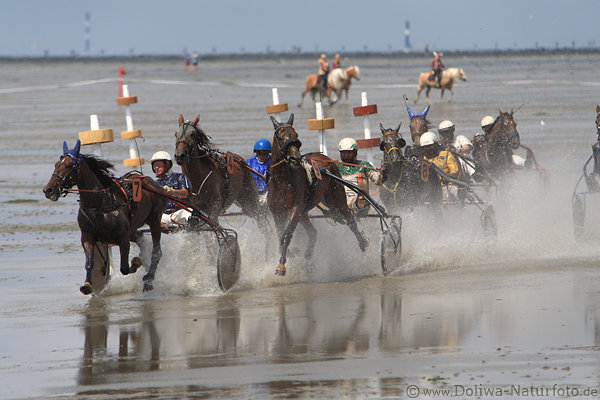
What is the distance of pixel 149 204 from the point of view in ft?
38.0

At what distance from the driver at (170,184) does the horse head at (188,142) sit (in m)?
0.24

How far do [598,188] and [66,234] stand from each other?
27.6 feet

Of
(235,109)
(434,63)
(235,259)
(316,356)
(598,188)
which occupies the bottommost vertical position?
(316,356)

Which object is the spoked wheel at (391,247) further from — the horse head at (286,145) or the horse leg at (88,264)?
the horse leg at (88,264)

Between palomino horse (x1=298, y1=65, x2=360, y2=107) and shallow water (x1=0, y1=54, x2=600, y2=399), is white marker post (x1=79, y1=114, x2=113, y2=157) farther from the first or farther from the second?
palomino horse (x1=298, y1=65, x2=360, y2=107)

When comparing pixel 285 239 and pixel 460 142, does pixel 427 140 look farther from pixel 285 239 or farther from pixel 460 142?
pixel 285 239

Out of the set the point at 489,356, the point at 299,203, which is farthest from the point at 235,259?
the point at 489,356

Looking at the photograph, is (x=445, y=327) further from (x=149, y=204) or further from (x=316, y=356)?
(x=149, y=204)

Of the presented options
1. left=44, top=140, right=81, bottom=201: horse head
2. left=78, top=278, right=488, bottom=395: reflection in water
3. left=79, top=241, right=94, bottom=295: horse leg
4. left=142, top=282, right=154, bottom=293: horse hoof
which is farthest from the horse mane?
left=78, top=278, right=488, bottom=395: reflection in water

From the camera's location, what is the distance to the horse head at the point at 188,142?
1191cm

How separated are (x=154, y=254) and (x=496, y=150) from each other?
6813 mm

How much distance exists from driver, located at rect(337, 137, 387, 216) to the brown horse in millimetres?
622

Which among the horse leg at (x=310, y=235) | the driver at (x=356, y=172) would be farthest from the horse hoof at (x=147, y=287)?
the driver at (x=356, y=172)

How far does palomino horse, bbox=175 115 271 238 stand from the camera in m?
12.1
